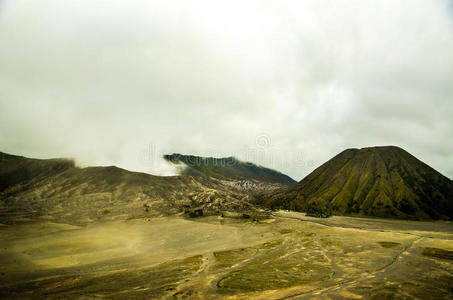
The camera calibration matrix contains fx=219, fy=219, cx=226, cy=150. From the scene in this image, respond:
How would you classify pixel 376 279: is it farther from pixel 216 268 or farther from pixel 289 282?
pixel 216 268

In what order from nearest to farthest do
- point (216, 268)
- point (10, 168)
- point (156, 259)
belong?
1. point (216, 268)
2. point (156, 259)
3. point (10, 168)

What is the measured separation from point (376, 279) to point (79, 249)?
6187 centimetres

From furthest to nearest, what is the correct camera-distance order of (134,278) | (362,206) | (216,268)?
(362,206), (216,268), (134,278)

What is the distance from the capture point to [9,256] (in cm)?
4531

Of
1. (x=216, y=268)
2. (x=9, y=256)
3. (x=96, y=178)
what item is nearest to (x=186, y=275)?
(x=216, y=268)

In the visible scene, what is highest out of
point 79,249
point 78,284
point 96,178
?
point 96,178

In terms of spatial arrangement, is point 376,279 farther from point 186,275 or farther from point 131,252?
point 131,252

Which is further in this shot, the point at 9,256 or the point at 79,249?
the point at 79,249

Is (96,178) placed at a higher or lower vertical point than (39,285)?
higher

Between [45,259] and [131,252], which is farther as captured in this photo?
[131,252]

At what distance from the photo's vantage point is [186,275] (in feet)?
108

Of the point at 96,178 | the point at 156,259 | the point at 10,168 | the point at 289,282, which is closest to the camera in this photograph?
the point at 289,282

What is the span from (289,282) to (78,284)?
28.5 meters

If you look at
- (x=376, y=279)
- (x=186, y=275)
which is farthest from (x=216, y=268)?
(x=376, y=279)
